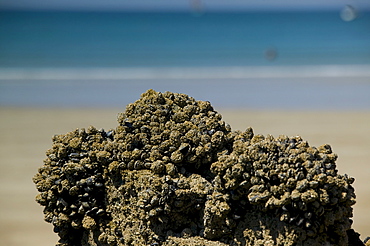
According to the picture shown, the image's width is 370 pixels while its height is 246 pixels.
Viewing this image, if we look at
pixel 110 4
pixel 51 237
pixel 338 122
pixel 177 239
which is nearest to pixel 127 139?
pixel 177 239

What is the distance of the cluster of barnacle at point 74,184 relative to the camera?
2.42 m

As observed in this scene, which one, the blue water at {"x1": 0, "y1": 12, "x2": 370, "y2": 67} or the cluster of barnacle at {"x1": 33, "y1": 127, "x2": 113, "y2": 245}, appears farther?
the blue water at {"x1": 0, "y1": 12, "x2": 370, "y2": 67}

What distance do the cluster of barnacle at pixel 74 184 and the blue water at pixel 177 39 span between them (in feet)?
77.0

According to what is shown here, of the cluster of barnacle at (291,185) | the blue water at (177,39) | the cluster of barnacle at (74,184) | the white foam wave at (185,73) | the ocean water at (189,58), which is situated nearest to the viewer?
the cluster of barnacle at (291,185)

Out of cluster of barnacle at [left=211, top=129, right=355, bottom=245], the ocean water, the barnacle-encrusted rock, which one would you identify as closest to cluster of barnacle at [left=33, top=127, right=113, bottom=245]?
the barnacle-encrusted rock

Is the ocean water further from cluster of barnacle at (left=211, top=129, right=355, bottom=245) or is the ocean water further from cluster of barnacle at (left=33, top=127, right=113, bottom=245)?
cluster of barnacle at (left=211, top=129, right=355, bottom=245)

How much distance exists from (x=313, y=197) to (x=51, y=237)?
12.8 feet

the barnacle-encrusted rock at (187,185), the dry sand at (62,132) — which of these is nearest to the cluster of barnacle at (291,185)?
the barnacle-encrusted rock at (187,185)

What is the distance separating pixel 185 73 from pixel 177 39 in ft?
41.4

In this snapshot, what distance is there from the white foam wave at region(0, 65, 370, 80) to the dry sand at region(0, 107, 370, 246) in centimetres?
804

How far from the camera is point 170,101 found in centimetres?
253

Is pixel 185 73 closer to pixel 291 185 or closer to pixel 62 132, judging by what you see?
pixel 62 132

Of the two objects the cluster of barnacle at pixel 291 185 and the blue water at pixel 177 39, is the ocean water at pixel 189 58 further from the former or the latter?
the cluster of barnacle at pixel 291 185

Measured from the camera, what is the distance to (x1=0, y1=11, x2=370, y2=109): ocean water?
16750mm
